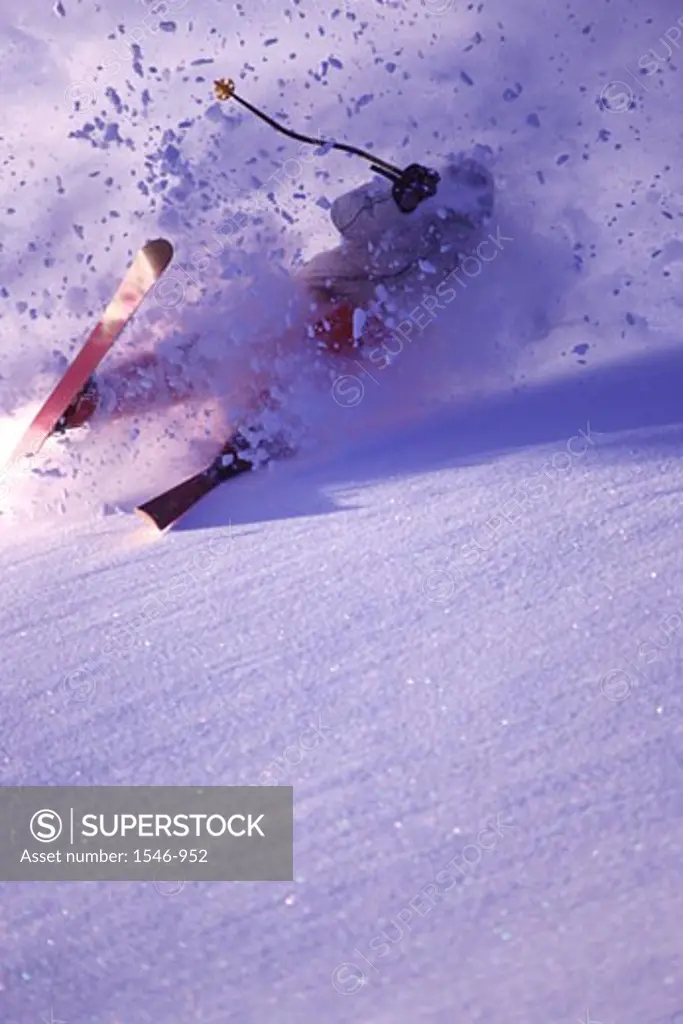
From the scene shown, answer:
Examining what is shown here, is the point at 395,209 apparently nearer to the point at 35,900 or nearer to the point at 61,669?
the point at 61,669

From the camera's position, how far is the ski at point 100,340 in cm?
156

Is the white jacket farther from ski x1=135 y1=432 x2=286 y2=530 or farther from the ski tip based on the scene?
the ski tip

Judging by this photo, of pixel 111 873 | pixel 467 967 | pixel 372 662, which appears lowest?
pixel 467 967

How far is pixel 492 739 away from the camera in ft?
4.25

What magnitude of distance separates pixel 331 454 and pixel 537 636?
0.38 m

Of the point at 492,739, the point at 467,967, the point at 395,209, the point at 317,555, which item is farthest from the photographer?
the point at 395,209

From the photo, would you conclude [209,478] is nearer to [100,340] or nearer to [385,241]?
[100,340]

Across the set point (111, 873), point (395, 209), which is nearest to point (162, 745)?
point (111, 873)
